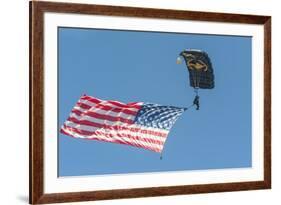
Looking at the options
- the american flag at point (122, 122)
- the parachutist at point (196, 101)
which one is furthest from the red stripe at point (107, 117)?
the parachutist at point (196, 101)

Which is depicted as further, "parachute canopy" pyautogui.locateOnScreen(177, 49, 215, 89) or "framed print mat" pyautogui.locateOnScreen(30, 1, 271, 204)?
"parachute canopy" pyautogui.locateOnScreen(177, 49, 215, 89)

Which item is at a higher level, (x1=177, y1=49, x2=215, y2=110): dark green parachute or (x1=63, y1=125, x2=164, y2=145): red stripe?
(x1=177, y1=49, x2=215, y2=110): dark green parachute

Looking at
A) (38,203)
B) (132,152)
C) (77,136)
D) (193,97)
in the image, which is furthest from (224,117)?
(38,203)

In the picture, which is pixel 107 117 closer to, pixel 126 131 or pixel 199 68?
pixel 126 131

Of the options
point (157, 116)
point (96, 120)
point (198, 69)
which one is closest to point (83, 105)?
point (96, 120)

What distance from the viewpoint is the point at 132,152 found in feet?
3.82

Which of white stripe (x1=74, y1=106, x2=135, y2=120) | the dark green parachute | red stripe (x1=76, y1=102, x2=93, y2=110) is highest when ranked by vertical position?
the dark green parachute

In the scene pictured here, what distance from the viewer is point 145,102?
1.18 metres

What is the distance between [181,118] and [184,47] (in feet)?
0.54

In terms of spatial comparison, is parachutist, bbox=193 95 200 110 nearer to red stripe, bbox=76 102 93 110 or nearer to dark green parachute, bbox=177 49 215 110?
dark green parachute, bbox=177 49 215 110

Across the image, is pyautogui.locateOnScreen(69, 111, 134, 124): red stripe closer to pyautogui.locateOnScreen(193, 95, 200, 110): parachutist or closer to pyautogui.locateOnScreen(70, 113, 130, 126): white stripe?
pyautogui.locateOnScreen(70, 113, 130, 126): white stripe

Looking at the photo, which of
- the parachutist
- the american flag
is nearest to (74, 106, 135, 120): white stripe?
the american flag

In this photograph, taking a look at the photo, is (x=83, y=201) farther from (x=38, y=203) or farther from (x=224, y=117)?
(x=224, y=117)

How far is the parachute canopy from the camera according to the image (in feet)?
4.00
